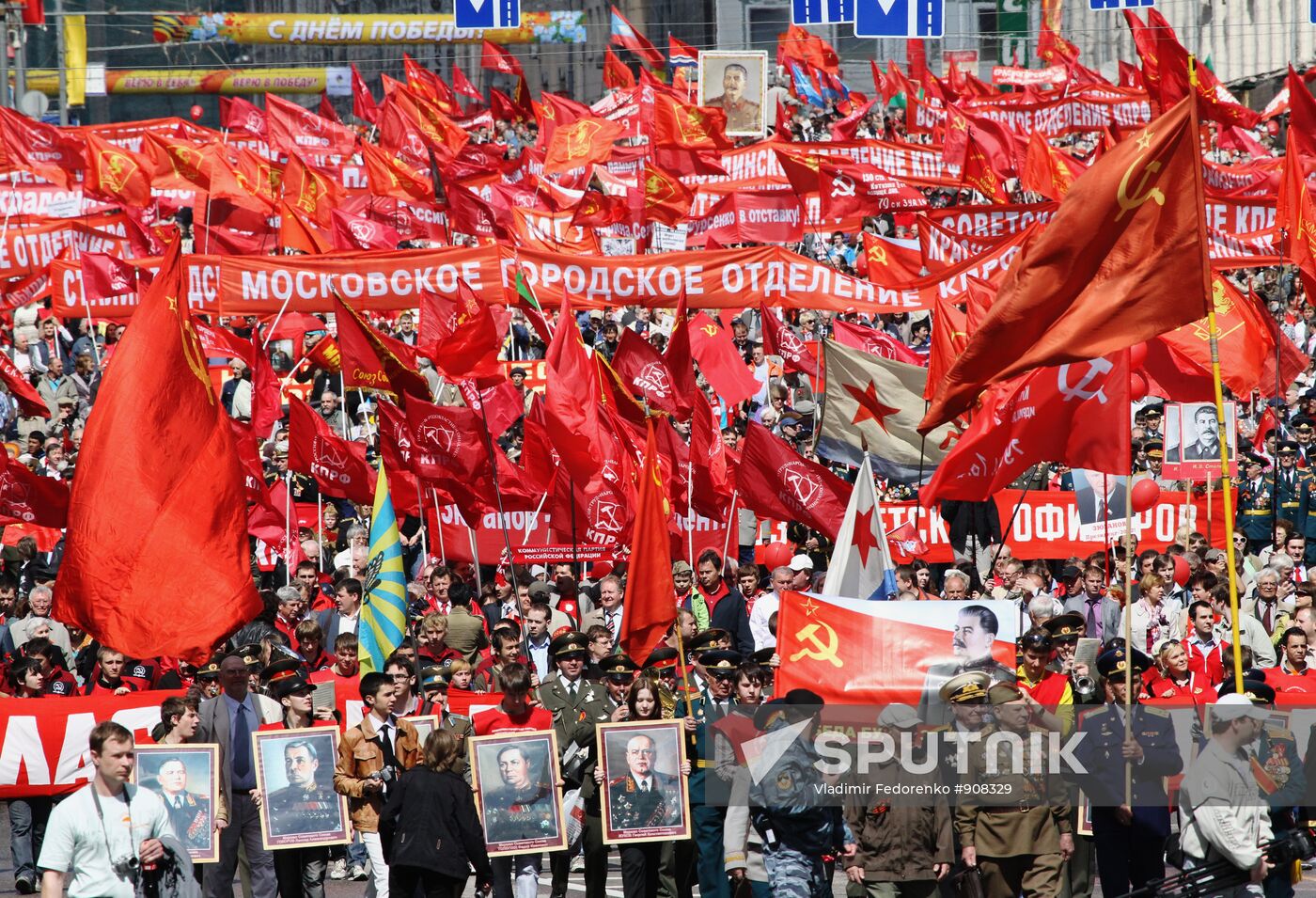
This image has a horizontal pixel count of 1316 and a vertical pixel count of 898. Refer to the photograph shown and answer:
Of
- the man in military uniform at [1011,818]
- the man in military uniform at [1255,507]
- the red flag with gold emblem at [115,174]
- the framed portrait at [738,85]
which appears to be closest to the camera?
the man in military uniform at [1011,818]

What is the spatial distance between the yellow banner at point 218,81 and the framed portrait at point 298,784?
71618 mm

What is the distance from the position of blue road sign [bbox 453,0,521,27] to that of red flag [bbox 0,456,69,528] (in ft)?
51.4

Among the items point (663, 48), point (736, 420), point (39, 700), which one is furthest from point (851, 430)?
point (663, 48)

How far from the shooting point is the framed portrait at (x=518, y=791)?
11039mm

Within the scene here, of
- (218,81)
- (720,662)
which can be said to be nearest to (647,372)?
(720,662)

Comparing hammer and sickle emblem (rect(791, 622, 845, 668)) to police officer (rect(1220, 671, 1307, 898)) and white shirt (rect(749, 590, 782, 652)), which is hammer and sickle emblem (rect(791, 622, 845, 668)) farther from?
white shirt (rect(749, 590, 782, 652))

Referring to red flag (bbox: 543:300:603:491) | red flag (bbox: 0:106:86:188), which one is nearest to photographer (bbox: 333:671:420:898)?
red flag (bbox: 543:300:603:491)

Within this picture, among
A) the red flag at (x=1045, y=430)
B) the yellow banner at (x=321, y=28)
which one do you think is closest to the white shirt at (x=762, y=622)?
the red flag at (x=1045, y=430)

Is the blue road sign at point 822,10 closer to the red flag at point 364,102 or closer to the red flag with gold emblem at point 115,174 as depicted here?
the red flag with gold emblem at point 115,174

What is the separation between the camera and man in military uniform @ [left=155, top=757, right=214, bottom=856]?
10.8 metres

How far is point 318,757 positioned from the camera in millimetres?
11141

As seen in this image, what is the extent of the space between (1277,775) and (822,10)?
20112 millimetres

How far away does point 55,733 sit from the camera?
13.1 metres

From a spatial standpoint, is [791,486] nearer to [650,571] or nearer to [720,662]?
[650,571]
